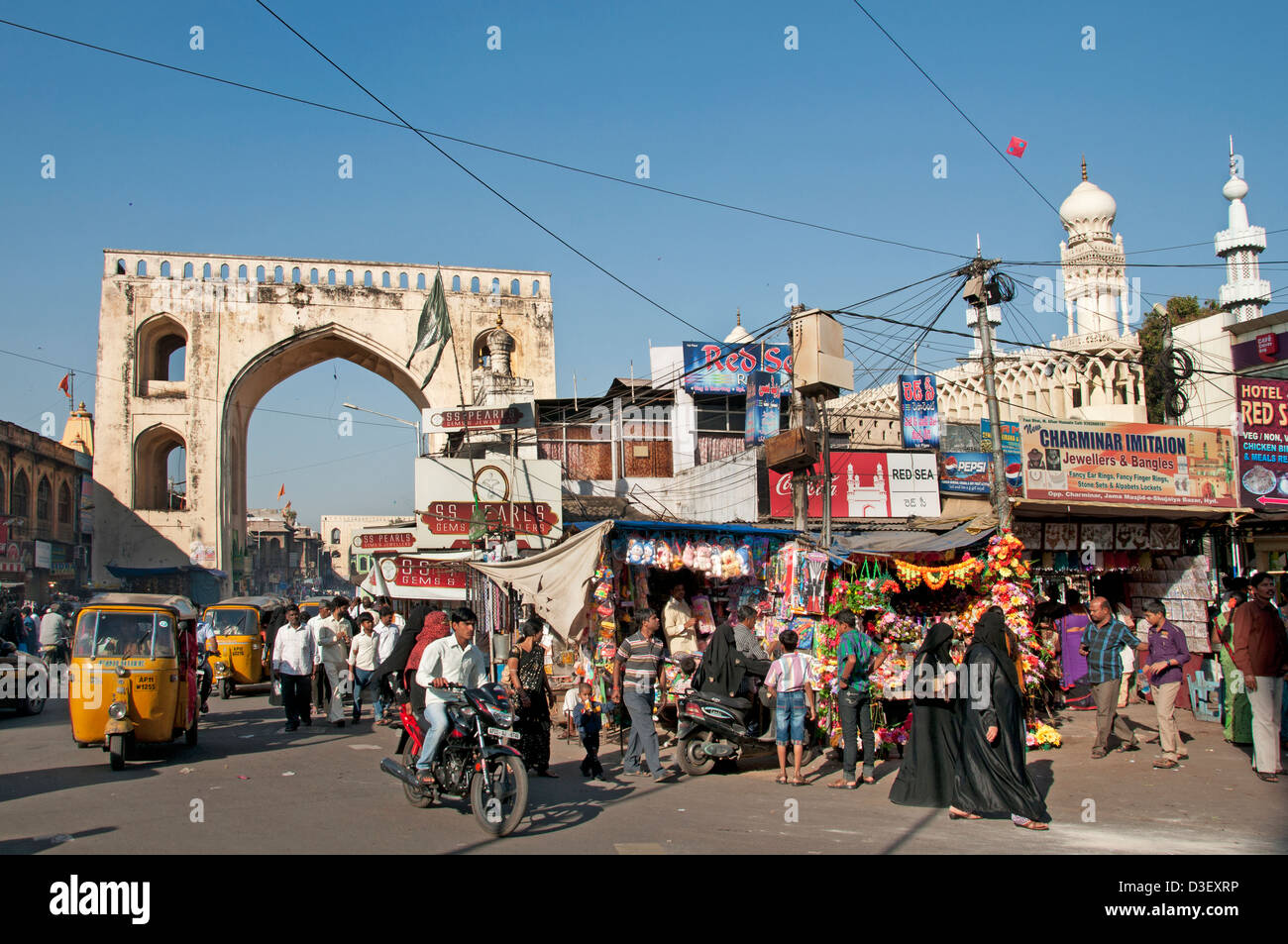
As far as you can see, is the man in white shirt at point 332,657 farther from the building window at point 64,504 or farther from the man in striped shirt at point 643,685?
the building window at point 64,504

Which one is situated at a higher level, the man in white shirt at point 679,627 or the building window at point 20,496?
the building window at point 20,496

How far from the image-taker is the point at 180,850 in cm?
568

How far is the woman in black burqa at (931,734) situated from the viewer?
7.36m

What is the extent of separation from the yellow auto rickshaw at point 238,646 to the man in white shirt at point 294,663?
567 centimetres

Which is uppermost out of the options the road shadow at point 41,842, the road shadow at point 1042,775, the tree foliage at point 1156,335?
the tree foliage at point 1156,335

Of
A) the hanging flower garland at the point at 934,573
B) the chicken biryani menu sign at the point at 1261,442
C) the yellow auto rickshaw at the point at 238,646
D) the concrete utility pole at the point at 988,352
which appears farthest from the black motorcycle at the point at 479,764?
the chicken biryani menu sign at the point at 1261,442

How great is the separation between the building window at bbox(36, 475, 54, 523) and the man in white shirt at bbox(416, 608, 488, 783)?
34.3 metres

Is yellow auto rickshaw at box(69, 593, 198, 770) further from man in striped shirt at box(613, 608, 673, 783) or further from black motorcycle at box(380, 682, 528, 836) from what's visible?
man in striped shirt at box(613, 608, 673, 783)

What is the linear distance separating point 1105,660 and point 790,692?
327 cm

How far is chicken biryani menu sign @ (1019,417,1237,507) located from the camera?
2014 centimetres
